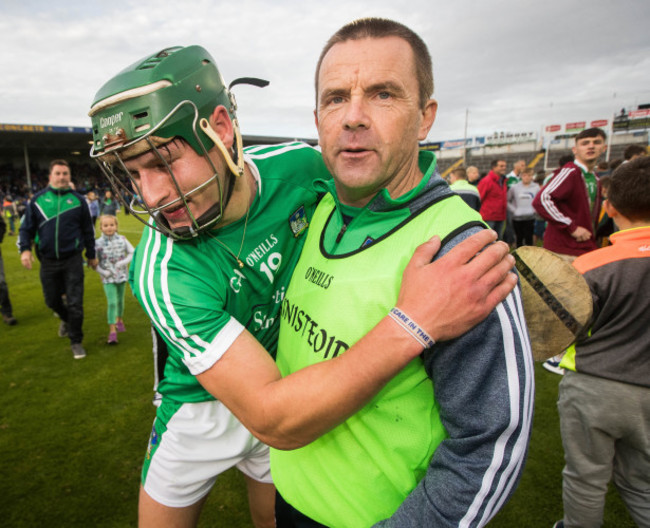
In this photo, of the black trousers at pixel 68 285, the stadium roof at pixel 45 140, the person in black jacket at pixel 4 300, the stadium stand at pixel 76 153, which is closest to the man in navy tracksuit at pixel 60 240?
the black trousers at pixel 68 285

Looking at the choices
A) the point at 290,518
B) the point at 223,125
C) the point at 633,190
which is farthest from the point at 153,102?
the point at 633,190

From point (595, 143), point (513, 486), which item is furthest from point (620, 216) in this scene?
point (595, 143)

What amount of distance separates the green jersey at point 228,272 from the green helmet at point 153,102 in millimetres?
378

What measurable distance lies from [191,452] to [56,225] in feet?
14.7

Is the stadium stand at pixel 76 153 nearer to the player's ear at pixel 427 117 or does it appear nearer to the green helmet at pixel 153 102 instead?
the green helmet at pixel 153 102

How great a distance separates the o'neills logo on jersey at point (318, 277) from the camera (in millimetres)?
1204

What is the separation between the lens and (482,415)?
0.90 meters

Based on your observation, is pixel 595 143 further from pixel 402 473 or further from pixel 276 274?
pixel 402 473

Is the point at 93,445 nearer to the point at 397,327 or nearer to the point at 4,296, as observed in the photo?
the point at 397,327

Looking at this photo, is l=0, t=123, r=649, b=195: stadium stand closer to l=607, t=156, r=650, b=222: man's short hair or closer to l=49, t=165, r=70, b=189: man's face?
l=49, t=165, r=70, b=189: man's face

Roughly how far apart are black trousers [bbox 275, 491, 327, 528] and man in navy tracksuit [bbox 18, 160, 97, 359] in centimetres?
460

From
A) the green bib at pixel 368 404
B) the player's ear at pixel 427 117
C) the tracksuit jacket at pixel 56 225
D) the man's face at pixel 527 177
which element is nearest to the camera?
the green bib at pixel 368 404

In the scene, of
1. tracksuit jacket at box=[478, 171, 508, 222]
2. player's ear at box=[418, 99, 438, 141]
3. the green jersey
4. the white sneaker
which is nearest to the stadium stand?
tracksuit jacket at box=[478, 171, 508, 222]

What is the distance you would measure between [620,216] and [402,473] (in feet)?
Answer: 6.62
